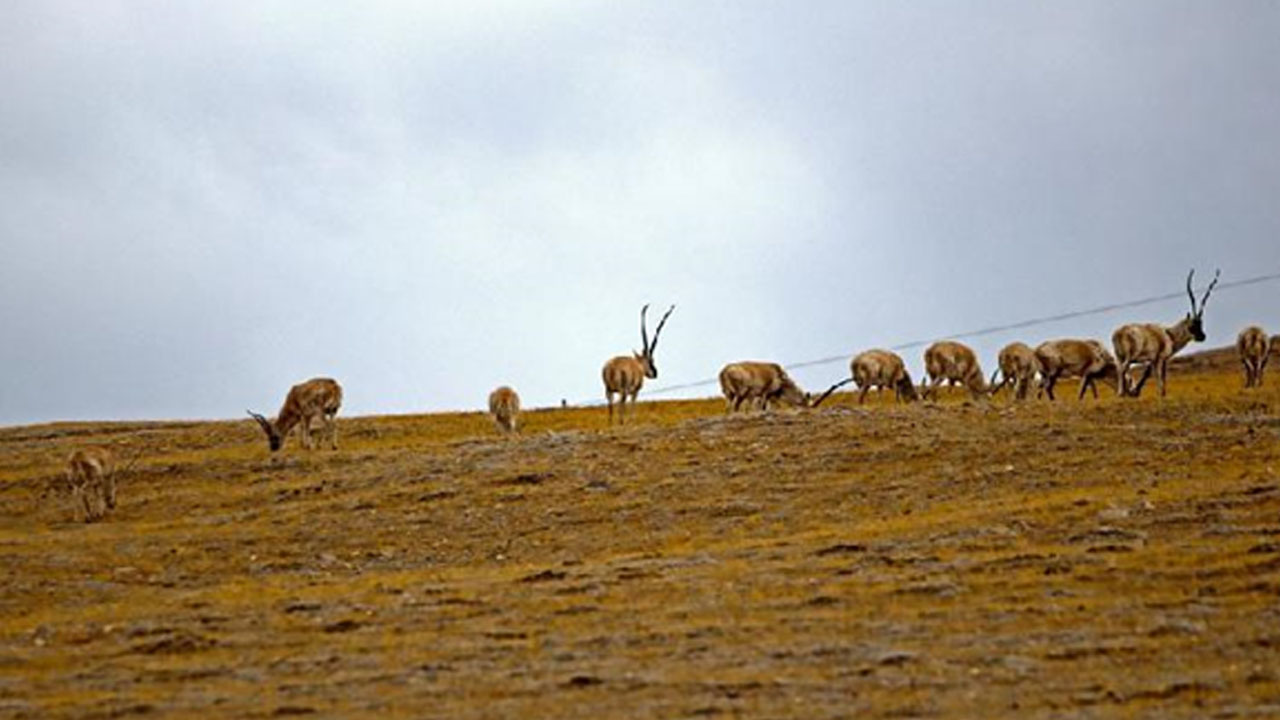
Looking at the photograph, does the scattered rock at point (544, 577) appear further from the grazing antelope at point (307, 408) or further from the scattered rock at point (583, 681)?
the grazing antelope at point (307, 408)

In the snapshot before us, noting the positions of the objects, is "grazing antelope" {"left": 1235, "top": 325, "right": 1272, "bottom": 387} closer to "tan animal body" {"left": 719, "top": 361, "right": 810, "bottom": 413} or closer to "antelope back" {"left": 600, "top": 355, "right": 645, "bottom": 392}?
"tan animal body" {"left": 719, "top": 361, "right": 810, "bottom": 413}

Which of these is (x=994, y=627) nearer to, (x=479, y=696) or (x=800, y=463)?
(x=479, y=696)

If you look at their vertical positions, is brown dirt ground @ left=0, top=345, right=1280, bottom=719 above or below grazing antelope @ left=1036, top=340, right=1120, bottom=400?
below

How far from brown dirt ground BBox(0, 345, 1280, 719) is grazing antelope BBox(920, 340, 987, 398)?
8.73m

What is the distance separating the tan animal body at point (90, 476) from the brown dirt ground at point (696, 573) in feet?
2.88

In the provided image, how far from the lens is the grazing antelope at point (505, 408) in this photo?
50300mm

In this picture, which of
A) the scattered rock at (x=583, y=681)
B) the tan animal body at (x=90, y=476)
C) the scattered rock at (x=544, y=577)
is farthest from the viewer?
the tan animal body at (x=90, y=476)

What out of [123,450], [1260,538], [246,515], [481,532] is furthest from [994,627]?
[123,450]

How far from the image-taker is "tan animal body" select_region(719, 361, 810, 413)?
48156 millimetres

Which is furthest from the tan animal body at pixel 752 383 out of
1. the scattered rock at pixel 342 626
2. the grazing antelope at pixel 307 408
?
the scattered rock at pixel 342 626

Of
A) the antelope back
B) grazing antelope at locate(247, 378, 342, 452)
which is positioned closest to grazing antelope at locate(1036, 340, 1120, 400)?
the antelope back

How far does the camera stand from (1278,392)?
134 feet

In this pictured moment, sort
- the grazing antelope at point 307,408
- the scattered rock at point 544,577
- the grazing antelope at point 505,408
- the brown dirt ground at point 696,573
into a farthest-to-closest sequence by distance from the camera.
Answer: the grazing antelope at point 505,408 → the grazing antelope at point 307,408 → the scattered rock at point 544,577 → the brown dirt ground at point 696,573

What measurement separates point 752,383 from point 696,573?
68.3 ft
